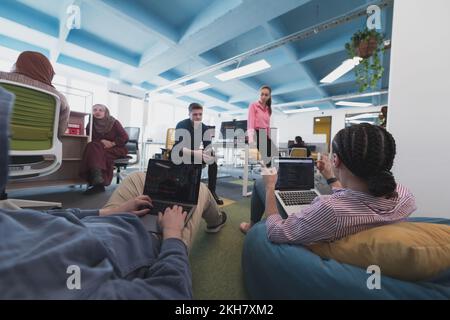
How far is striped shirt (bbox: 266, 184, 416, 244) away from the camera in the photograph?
0.61 meters

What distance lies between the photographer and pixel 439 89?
1.27 m

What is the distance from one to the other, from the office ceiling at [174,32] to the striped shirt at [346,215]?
3.24m

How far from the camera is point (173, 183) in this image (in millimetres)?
1115

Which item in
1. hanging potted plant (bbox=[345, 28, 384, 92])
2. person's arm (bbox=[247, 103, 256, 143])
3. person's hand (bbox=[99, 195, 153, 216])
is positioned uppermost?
hanging potted plant (bbox=[345, 28, 384, 92])

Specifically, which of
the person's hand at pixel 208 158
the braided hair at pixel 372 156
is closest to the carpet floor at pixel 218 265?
the braided hair at pixel 372 156

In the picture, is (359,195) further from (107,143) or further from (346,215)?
(107,143)

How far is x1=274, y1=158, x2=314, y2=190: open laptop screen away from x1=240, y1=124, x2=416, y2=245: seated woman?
0.79 meters

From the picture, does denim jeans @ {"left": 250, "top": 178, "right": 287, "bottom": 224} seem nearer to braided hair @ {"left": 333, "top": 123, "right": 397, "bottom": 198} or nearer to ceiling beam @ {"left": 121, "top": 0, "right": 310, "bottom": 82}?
braided hair @ {"left": 333, "top": 123, "right": 397, "bottom": 198}

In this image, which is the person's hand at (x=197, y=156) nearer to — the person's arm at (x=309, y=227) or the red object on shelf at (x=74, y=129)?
the person's arm at (x=309, y=227)

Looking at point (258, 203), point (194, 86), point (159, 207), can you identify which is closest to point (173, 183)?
point (159, 207)

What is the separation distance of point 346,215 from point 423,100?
131 centimetres

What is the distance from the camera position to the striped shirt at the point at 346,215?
0.61 metres

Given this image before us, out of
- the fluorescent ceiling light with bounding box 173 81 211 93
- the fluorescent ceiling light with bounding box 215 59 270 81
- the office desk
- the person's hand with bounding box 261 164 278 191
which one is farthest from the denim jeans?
the fluorescent ceiling light with bounding box 173 81 211 93

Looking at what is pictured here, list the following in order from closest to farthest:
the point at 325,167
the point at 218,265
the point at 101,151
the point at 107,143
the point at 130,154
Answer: the point at 218,265
the point at 325,167
the point at 101,151
the point at 107,143
the point at 130,154
